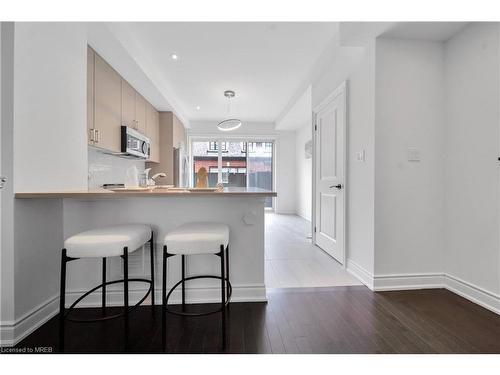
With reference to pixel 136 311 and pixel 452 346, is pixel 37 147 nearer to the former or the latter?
pixel 136 311

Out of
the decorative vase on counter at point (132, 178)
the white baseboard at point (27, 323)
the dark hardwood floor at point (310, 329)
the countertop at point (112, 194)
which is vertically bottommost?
the dark hardwood floor at point (310, 329)

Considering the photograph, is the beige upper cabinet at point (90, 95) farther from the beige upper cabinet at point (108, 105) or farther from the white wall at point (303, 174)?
the white wall at point (303, 174)

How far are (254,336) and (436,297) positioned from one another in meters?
1.62

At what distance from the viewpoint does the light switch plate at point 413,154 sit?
2.30 m

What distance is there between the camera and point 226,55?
3.30 m

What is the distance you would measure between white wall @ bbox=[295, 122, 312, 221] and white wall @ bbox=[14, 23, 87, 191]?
4813 mm

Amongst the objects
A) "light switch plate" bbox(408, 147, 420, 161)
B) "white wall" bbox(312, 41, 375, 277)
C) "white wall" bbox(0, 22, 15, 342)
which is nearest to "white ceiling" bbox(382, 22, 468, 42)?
"white wall" bbox(312, 41, 375, 277)

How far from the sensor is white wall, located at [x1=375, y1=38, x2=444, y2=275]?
2.27 metres

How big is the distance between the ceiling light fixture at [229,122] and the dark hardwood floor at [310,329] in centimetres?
256

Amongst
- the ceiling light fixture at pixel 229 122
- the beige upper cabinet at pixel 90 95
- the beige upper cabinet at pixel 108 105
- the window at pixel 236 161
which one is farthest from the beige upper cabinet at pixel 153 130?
the window at pixel 236 161

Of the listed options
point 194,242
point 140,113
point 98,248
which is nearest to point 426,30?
point 194,242

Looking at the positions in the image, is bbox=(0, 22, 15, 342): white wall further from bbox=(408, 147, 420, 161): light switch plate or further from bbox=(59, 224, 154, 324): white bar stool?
bbox=(408, 147, 420, 161): light switch plate
